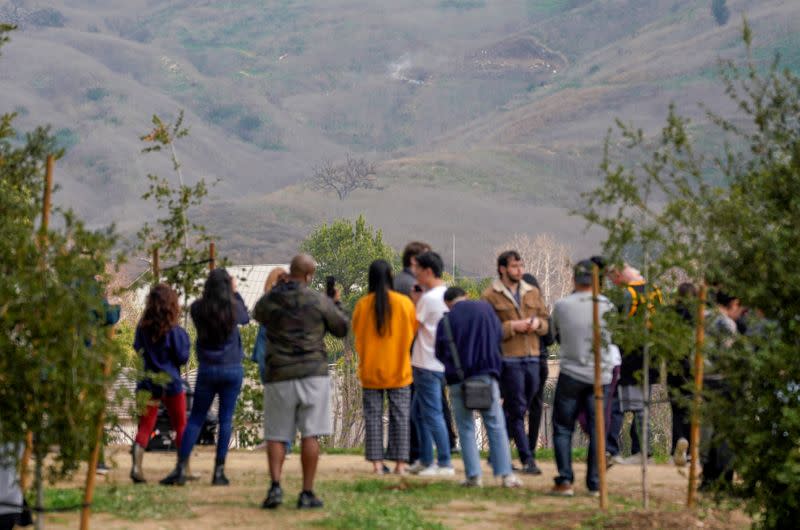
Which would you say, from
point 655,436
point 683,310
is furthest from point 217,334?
point 655,436

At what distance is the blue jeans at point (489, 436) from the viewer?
10352 millimetres

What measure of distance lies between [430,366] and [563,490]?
159 centimetres

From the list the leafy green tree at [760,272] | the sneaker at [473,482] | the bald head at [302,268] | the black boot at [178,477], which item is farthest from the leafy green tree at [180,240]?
the leafy green tree at [760,272]

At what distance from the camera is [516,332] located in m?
11.1

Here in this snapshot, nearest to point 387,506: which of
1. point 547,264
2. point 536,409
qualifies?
point 536,409

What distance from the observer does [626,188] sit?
8.77 meters

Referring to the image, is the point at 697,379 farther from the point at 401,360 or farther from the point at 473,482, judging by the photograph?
the point at 401,360

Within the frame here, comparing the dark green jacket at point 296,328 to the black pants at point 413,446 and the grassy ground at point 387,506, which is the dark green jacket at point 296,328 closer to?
the grassy ground at point 387,506

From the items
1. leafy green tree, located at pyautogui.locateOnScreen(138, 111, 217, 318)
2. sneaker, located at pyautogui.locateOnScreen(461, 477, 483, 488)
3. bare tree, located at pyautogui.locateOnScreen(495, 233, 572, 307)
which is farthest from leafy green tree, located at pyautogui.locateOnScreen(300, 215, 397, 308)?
sneaker, located at pyautogui.locateOnScreen(461, 477, 483, 488)

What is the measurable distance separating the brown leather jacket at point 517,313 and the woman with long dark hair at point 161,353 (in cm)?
250

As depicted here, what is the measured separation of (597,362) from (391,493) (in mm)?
1788

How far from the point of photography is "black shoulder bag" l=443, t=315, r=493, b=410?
10.1 meters

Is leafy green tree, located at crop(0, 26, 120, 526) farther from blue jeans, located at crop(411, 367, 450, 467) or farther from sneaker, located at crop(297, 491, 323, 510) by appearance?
blue jeans, located at crop(411, 367, 450, 467)

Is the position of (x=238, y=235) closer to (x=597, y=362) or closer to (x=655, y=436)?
(x=655, y=436)
